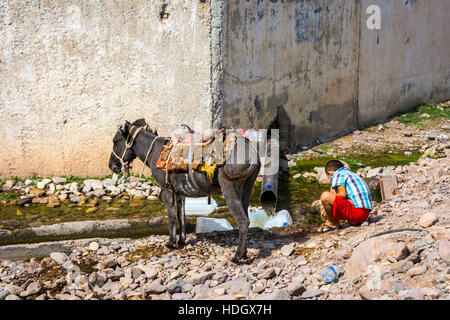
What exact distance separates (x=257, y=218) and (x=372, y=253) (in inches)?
108

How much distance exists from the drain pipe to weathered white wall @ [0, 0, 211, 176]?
1.33m

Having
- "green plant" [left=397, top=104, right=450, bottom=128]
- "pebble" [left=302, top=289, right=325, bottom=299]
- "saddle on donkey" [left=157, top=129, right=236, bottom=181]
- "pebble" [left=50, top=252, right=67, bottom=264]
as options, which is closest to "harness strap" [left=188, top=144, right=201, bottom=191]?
"saddle on donkey" [left=157, top=129, right=236, bottom=181]

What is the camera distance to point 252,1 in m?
9.34

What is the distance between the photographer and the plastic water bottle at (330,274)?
5064mm

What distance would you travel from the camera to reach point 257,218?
7555mm

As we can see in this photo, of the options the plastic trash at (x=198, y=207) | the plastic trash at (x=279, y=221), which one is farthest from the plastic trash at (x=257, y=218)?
the plastic trash at (x=198, y=207)

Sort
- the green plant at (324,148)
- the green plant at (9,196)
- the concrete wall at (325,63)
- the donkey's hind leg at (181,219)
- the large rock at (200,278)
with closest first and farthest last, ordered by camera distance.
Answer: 1. the large rock at (200,278)
2. the donkey's hind leg at (181,219)
3. the green plant at (9,196)
4. the concrete wall at (325,63)
5. the green plant at (324,148)

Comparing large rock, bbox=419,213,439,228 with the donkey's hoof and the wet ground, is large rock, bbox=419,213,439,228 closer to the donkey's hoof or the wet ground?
the wet ground

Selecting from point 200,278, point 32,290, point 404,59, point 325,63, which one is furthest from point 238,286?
point 404,59

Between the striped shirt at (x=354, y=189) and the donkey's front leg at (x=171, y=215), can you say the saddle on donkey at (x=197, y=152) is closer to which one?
the donkey's front leg at (x=171, y=215)

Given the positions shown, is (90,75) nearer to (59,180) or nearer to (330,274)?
(59,180)

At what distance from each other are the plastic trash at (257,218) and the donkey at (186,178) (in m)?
1.19
